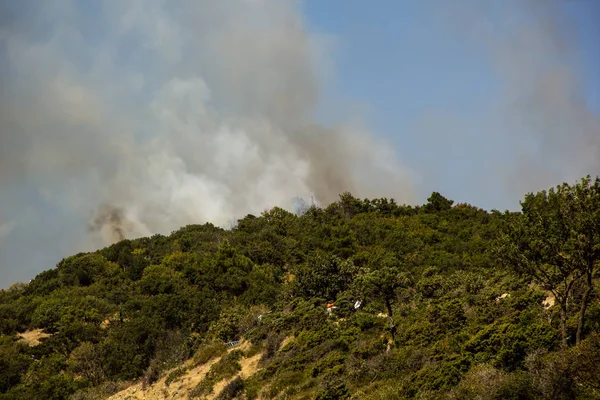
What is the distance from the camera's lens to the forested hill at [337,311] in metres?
16.4

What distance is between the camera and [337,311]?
110 ft

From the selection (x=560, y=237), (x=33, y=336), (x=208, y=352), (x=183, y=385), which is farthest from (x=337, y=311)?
(x=33, y=336)

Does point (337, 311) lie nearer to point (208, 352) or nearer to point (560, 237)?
point (208, 352)

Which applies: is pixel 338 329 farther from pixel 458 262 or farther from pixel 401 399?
pixel 458 262

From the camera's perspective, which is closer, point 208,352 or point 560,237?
point 560,237

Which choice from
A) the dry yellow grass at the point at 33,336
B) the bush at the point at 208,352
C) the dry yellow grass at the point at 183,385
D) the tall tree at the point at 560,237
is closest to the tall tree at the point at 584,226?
the tall tree at the point at 560,237

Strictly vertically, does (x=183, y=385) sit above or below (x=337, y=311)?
below

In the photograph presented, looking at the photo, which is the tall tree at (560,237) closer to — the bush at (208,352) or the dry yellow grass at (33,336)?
the bush at (208,352)

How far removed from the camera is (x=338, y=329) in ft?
95.1

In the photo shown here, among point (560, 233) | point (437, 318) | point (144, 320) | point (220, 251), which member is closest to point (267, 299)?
point (144, 320)

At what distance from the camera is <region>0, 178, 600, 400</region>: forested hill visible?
16438mm

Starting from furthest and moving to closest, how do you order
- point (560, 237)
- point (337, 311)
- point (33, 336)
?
point (33, 336) < point (337, 311) < point (560, 237)

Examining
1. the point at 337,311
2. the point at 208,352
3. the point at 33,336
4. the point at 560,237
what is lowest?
the point at 560,237

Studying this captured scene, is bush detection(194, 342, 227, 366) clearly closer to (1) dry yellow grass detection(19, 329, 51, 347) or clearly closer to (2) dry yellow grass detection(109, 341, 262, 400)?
(2) dry yellow grass detection(109, 341, 262, 400)
